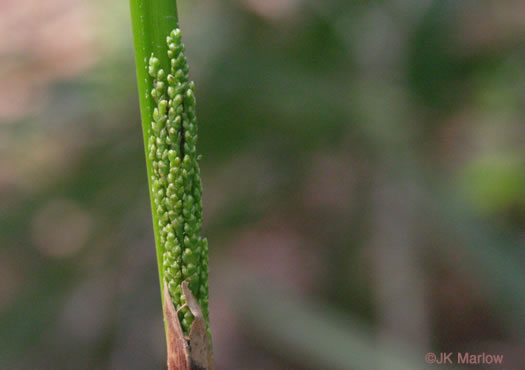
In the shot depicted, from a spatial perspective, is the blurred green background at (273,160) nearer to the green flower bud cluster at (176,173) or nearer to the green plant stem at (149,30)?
the green flower bud cluster at (176,173)

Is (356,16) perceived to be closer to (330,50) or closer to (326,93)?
(330,50)

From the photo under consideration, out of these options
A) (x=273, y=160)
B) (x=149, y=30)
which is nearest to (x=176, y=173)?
(x=149, y=30)

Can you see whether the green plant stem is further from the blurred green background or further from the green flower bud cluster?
the blurred green background

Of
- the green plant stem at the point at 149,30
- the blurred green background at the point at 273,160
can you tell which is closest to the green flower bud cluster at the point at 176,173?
the green plant stem at the point at 149,30

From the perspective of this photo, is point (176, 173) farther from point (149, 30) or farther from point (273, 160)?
point (273, 160)

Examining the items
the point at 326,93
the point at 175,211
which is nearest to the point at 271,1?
the point at 326,93

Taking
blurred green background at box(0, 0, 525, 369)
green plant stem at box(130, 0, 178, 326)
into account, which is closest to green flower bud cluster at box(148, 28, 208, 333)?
green plant stem at box(130, 0, 178, 326)

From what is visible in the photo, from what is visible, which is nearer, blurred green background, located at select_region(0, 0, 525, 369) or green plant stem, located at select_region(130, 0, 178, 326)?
green plant stem, located at select_region(130, 0, 178, 326)
